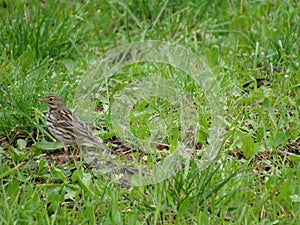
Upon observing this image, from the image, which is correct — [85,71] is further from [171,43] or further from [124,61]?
[171,43]

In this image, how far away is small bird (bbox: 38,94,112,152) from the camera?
5766mm

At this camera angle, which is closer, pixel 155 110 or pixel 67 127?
pixel 67 127

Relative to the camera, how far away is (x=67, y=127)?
230 inches

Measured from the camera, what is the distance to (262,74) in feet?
23.8

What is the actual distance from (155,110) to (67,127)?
90 centimetres

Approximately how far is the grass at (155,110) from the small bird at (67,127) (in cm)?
16

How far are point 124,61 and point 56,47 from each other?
26.4 inches

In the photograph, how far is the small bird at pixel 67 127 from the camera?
5766mm

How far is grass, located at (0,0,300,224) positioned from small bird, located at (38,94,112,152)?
0.53ft

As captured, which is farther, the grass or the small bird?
the small bird

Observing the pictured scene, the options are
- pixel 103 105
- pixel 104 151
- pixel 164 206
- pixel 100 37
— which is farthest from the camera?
pixel 100 37

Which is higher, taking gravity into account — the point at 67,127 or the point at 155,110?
the point at 67,127

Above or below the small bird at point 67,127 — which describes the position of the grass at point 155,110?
below

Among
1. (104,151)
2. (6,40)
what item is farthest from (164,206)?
(6,40)
